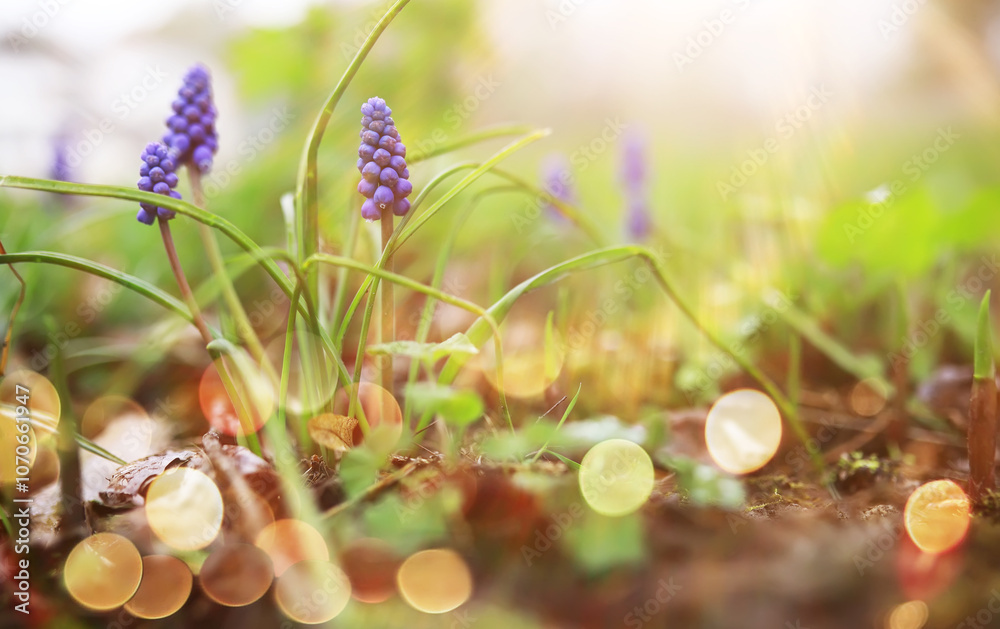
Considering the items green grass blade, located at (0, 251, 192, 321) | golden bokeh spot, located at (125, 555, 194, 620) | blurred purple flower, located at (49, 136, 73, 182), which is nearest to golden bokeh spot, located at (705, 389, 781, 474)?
golden bokeh spot, located at (125, 555, 194, 620)

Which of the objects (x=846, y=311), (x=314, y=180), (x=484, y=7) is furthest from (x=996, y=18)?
(x=314, y=180)

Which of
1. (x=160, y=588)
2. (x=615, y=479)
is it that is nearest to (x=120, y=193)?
(x=160, y=588)

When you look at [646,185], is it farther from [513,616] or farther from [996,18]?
[996,18]

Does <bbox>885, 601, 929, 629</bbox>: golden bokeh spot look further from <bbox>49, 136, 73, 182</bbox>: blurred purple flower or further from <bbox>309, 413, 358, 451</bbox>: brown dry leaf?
<bbox>49, 136, 73, 182</bbox>: blurred purple flower

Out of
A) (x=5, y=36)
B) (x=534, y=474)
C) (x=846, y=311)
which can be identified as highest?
(x=5, y=36)

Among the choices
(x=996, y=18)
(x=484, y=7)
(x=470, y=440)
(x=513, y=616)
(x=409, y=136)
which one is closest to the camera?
(x=513, y=616)

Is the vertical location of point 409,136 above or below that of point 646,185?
above

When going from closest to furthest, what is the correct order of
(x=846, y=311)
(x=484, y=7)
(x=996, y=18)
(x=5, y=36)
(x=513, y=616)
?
1. (x=513, y=616)
2. (x=846, y=311)
3. (x=5, y=36)
4. (x=484, y=7)
5. (x=996, y=18)
